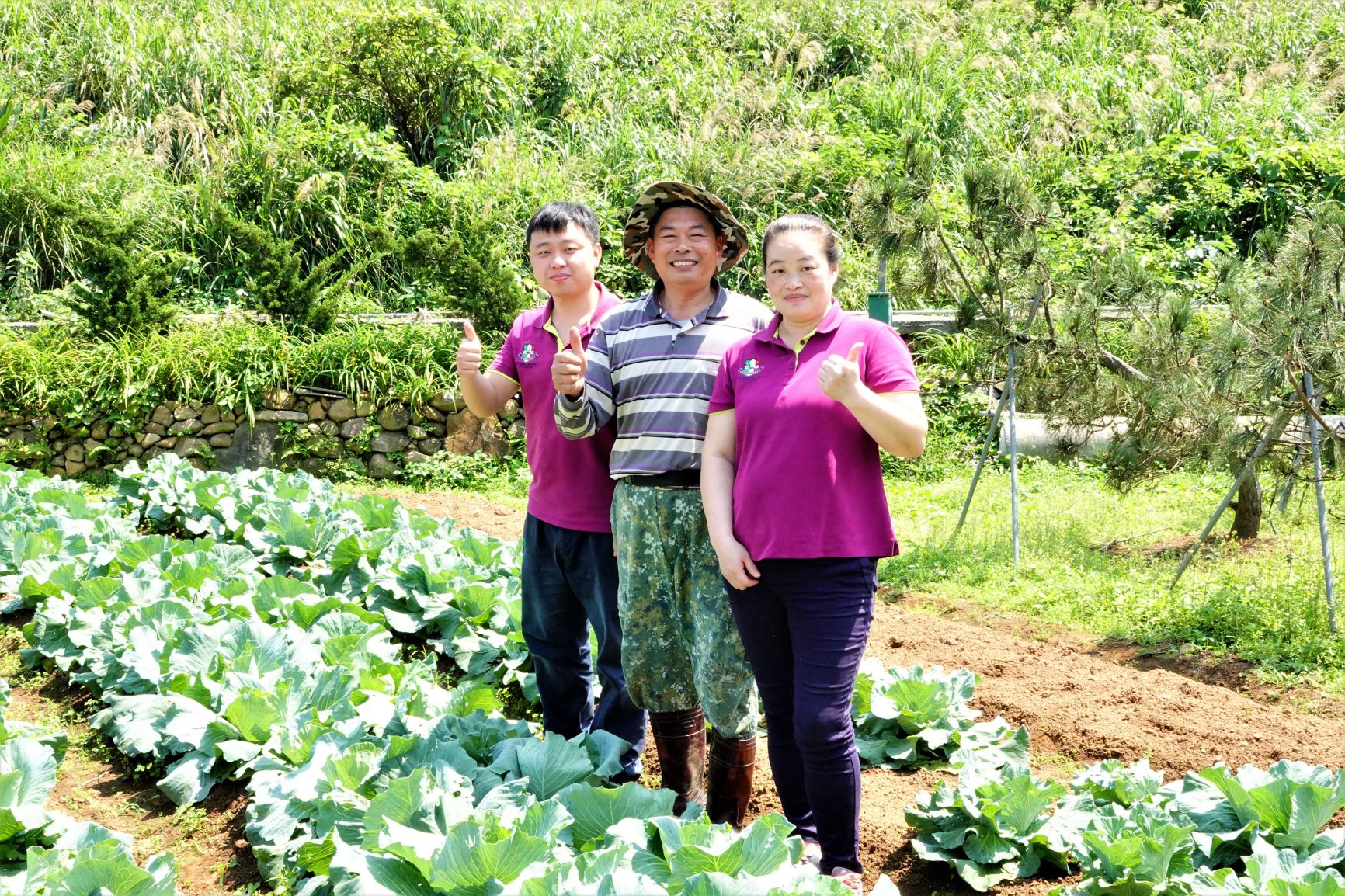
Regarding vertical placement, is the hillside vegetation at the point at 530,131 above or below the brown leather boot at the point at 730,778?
above

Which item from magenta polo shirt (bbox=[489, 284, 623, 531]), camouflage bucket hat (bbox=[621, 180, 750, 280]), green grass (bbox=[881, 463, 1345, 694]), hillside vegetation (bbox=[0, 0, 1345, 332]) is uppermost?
hillside vegetation (bbox=[0, 0, 1345, 332])

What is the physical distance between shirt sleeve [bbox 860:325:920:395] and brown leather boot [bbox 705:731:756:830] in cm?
101

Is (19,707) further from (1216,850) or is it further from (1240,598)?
(1240,598)

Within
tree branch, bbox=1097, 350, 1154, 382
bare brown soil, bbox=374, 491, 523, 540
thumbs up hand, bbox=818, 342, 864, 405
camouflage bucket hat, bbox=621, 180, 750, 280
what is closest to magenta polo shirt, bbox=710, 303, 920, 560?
thumbs up hand, bbox=818, 342, 864, 405

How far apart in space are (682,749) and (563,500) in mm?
763

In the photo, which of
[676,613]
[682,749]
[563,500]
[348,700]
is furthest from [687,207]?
[348,700]

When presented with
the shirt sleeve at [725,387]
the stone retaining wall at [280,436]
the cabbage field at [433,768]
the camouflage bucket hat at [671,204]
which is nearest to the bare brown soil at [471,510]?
the stone retaining wall at [280,436]

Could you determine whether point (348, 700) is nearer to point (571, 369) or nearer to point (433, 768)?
point (433, 768)

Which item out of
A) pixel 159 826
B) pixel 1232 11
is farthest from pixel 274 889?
pixel 1232 11

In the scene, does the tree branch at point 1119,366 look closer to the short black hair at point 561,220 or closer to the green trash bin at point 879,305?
the green trash bin at point 879,305

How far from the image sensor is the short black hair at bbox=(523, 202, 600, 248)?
3.30 meters

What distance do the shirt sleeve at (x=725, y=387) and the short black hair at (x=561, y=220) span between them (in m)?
0.73

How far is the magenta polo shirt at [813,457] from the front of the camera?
266cm

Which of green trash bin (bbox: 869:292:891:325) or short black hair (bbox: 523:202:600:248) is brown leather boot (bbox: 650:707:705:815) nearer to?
short black hair (bbox: 523:202:600:248)
